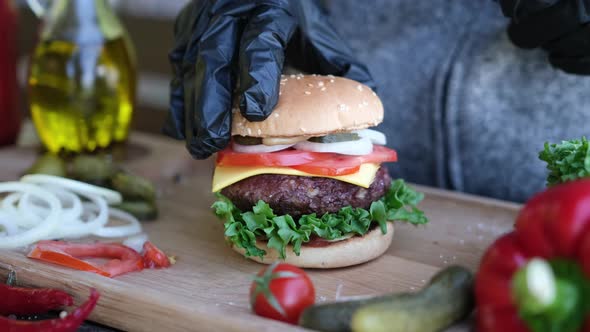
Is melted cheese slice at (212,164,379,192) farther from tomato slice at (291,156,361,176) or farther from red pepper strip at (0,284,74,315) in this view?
red pepper strip at (0,284,74,315)

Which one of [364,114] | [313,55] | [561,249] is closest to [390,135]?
[313,55]

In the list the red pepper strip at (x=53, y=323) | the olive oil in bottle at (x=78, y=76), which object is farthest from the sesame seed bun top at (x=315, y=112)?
the olive oil in bottle at (x=78, y=76)

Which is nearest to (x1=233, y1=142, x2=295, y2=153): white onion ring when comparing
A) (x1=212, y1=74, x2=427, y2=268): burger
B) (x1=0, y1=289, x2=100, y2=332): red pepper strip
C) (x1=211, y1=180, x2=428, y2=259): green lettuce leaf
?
(x1=212, y1=74, x2=427, y2=268): burger

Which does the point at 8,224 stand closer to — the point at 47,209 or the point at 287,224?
the point at 47,209

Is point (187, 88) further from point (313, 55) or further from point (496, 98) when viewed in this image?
A: point (496, 98)

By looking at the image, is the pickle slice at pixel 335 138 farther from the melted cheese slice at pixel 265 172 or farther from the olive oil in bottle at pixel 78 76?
the olive oil in bottle at pixel 78 76

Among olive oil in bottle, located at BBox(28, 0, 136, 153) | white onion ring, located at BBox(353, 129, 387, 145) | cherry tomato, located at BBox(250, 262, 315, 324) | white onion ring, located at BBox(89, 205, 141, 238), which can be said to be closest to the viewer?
cherry tomato, located at BBox(250, 262, 315, 324)
